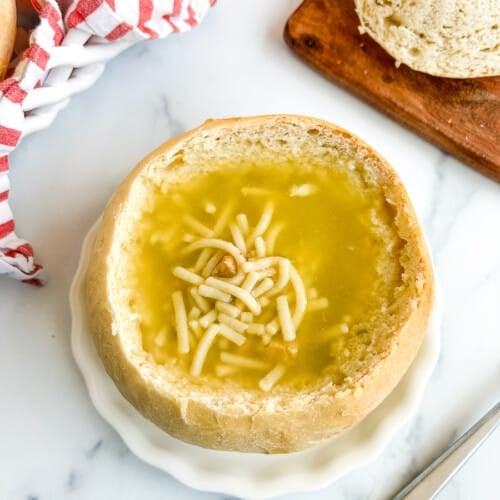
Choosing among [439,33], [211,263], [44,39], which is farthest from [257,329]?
[439,33]

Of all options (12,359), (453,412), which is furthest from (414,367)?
(12,359)

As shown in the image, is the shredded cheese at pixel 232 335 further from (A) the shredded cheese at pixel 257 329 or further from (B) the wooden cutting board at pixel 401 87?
(B) the wooden cutting board at pixel 401 87

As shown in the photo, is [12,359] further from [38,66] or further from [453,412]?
[453,412]

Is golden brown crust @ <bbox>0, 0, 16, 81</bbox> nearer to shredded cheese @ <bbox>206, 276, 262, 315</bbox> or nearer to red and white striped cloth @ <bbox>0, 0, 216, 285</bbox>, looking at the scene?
red and white striped cloth @ <bbox>0, 0, 216, 285</bbox>

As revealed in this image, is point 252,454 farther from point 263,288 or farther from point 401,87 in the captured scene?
point 401,87

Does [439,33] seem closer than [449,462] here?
No
